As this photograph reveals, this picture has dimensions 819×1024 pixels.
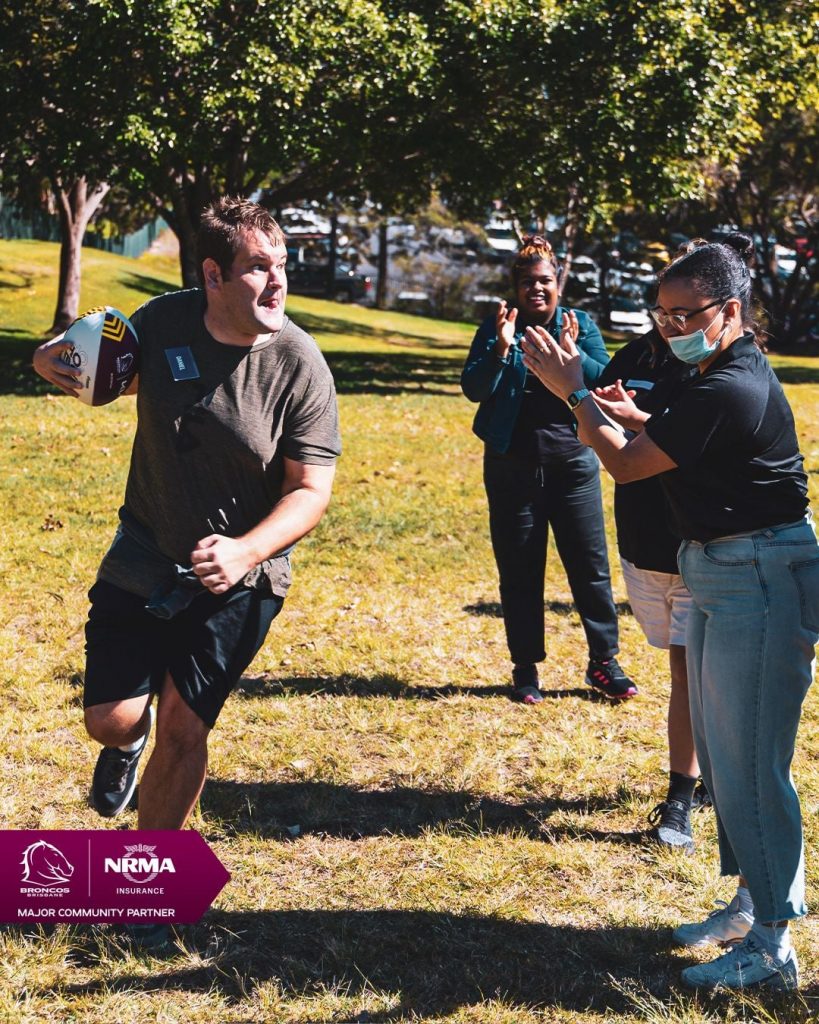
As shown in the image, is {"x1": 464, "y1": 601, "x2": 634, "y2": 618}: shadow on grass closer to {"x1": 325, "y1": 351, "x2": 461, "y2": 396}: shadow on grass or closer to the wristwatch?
the wristwatch

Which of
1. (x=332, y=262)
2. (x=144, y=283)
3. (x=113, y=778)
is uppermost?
(x=332, y=262)

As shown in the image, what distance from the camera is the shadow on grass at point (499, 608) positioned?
762 cm

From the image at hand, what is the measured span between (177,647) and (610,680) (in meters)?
2.98

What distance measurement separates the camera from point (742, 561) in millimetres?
3496

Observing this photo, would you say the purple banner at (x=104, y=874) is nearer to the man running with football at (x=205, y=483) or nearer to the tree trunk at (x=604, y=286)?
the man running with football at (x=205, y=483)

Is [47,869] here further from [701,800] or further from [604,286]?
[604,286]

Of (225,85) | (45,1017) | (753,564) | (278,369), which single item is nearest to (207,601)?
(278,369)

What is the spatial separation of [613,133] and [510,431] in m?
13.9

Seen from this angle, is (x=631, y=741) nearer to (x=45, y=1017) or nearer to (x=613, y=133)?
(x=45, y=1017)

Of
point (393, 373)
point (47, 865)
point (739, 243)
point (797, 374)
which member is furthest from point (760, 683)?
point (797, 374)

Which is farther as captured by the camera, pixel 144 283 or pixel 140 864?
pixel 144 283

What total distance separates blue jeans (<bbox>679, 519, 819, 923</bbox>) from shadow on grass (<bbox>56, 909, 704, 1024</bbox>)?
0.52 meters

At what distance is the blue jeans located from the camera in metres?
3.48

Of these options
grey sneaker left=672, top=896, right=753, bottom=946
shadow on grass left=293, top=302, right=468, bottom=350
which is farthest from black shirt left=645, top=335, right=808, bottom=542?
shadow on grass left=293, top=302, right=468, bottom=350
